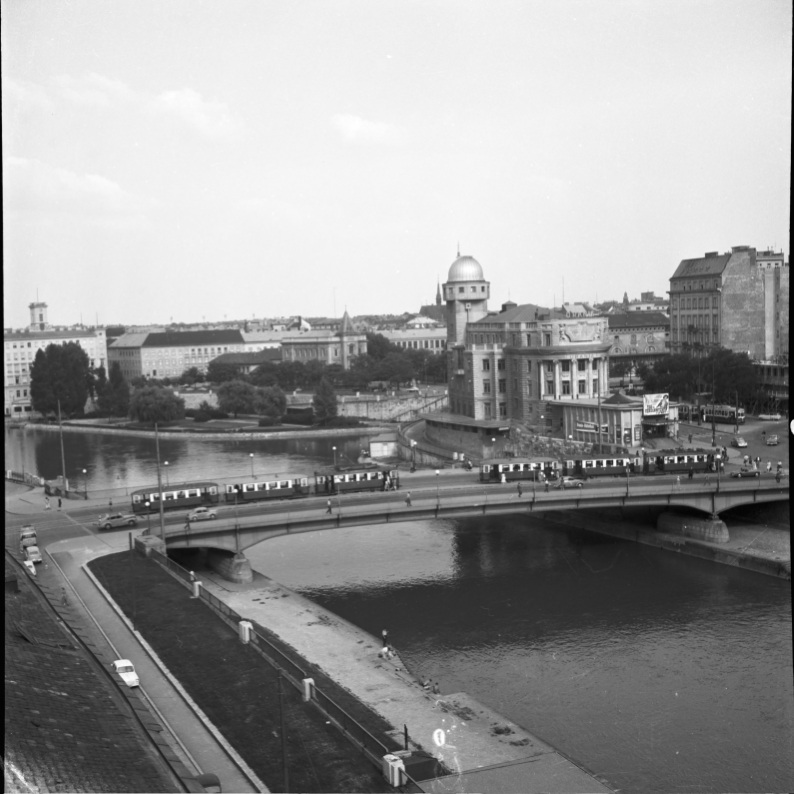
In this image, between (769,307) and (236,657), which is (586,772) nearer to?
(236,657)

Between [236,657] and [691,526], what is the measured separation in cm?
928

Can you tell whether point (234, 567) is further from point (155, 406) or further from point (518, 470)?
point (155, 406)

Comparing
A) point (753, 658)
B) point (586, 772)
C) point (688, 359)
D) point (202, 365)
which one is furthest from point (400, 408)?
point (586, 772)

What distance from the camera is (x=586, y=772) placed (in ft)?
27.4

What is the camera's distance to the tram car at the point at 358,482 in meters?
18.4

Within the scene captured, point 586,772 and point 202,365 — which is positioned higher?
point 202,365

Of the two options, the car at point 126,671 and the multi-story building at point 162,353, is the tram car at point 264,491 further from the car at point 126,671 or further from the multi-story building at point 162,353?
the multi-story building at point 162,353

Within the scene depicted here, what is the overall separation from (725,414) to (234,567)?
667 inches

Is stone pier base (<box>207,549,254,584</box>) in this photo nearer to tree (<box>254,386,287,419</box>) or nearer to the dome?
the dome

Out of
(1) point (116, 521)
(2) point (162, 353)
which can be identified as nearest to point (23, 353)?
(2) point (162, 353)

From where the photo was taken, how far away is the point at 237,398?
39531 millimetres

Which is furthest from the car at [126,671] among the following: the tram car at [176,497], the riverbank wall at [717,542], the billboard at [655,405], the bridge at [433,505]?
the billboard at [655,405]

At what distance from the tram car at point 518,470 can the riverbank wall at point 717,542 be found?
0.78 meters

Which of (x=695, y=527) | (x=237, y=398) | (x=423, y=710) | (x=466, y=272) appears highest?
(x=466, y=272)
